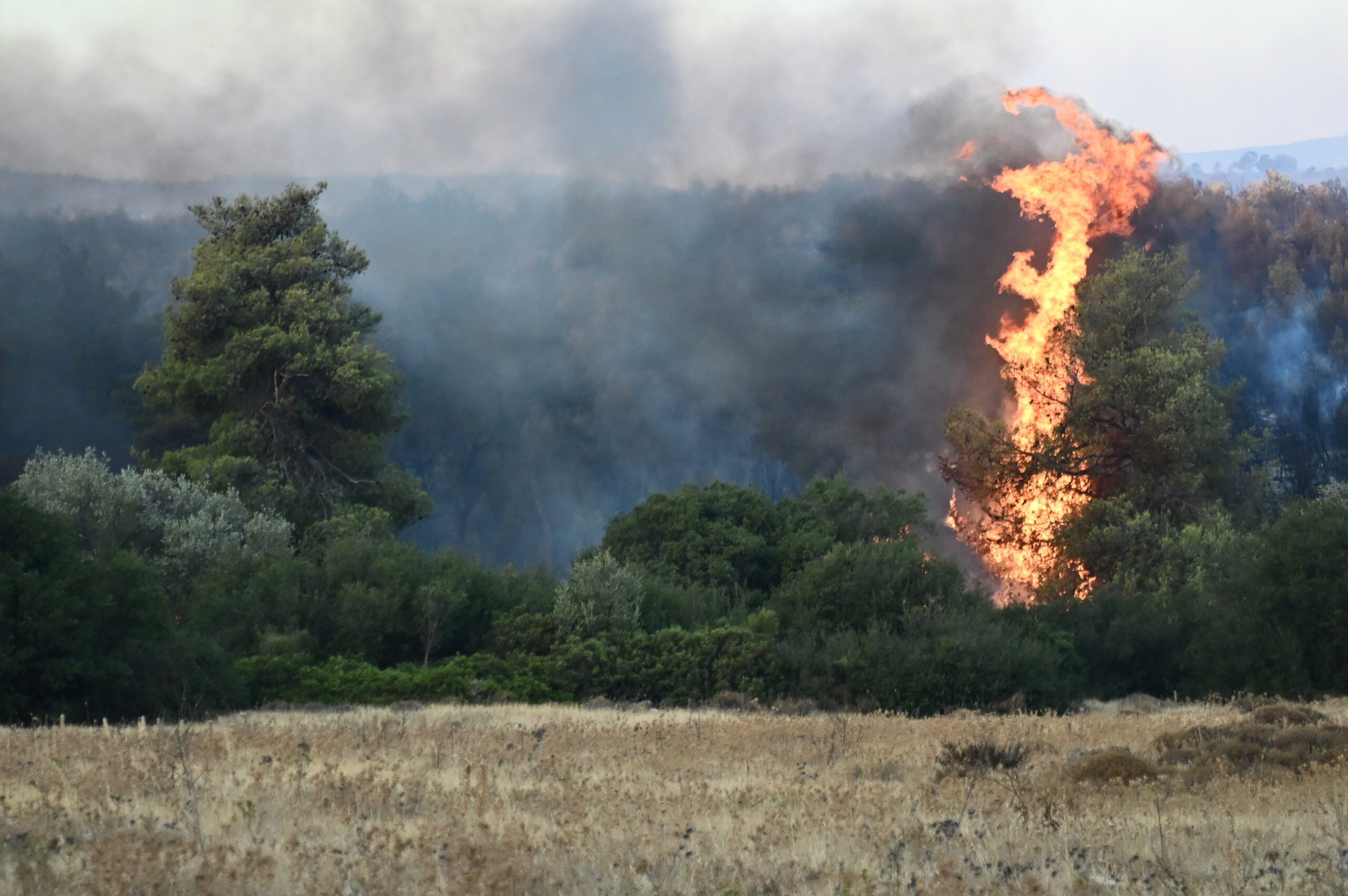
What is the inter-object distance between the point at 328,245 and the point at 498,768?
1638 inches

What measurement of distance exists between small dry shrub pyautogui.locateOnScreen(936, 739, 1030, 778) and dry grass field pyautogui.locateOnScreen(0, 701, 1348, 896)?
0.15 ft

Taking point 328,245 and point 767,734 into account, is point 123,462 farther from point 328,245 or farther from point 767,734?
point 767,734

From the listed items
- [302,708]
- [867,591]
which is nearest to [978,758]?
[302,708]

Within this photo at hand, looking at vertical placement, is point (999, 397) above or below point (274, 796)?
above

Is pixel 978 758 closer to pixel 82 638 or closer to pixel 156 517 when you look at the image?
pixel 82 638

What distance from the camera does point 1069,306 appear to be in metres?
58.1

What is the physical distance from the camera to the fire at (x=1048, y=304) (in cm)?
5562

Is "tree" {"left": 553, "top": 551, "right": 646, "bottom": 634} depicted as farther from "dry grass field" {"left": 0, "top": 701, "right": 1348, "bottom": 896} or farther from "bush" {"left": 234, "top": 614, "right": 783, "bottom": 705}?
"dry grass field" {"left": 0, "top": 701, "right": 1348, "bottom": 896}

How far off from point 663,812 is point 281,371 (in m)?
41.4

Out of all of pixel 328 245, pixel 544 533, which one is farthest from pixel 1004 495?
pixel 328 245

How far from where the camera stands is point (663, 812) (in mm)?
11414

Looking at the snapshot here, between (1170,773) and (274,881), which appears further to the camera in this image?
(1170,773)

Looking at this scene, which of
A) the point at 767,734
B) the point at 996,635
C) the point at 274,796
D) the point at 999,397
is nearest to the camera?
the point at 274,796

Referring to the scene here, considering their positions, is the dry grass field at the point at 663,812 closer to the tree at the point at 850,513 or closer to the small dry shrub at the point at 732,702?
the small dry shrub at the point at 732,702
